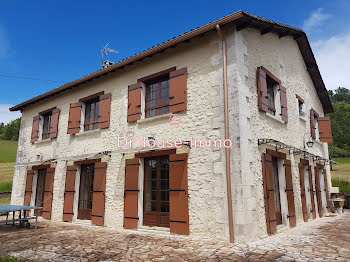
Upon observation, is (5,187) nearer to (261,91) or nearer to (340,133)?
(261,91)

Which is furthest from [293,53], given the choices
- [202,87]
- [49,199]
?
[49,199]

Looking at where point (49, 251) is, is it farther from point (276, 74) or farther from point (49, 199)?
point (276, 74)

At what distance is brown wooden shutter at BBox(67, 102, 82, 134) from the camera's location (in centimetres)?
916

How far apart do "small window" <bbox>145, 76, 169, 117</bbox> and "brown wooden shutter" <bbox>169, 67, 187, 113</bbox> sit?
0.38 metres

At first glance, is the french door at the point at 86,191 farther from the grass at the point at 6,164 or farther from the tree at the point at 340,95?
the tree at the point at 340,95

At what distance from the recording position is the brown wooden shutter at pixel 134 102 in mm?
7574

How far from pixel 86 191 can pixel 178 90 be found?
4607 millimetres

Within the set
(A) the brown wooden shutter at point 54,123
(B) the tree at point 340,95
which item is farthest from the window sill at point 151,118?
(B) the tree at point 340,95

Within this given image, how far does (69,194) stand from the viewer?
28.3 feet

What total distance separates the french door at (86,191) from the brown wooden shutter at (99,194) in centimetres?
61

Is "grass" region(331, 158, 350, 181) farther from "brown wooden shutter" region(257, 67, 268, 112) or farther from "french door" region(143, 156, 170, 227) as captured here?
"french door" region(143, 156, 170, 227)

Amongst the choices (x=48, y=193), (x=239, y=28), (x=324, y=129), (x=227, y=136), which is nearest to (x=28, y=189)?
(x=48, y=193)

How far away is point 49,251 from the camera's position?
189 inches

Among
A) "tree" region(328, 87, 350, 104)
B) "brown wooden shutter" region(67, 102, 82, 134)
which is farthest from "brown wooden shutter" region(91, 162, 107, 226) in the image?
"tree" region(328, 87, 350, 104)
